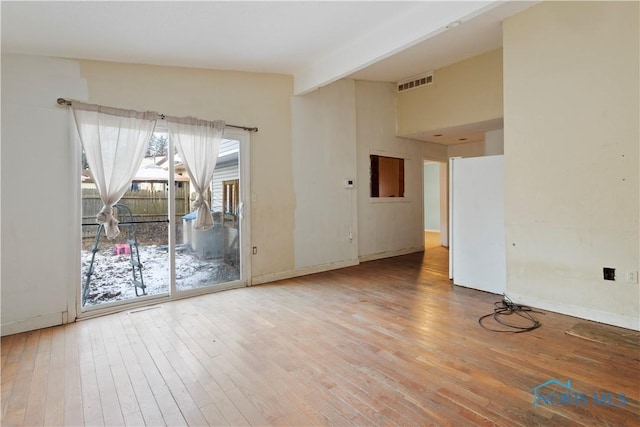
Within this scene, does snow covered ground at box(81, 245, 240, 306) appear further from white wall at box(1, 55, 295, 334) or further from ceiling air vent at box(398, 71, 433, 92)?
ceiling air vent at box(398, 71, 433, 92)

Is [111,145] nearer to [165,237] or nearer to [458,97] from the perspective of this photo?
[165,237]

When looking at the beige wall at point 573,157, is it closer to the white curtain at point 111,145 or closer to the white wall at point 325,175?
the white wall at point 325,175

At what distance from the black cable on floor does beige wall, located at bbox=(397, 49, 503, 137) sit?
114 inches

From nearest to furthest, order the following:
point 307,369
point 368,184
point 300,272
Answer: point 307,369, point 300,272, point 368,184

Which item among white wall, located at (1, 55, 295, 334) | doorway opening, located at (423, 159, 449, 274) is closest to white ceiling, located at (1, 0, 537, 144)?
white wall, located at (1, 55, 295, 334)

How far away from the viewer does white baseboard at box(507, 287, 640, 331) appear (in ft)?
9.92

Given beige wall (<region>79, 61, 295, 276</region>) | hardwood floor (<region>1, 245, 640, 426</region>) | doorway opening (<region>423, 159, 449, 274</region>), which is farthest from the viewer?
doorway opening (<region>423, 159, 449, 274</region>)

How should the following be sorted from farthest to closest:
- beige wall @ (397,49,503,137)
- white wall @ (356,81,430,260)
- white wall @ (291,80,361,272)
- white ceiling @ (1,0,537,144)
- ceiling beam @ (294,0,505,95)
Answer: white wall @ (356,81,430,260) → white wall @ (291,80,361,272) → beige wall @ (397,49,503,137) → ceiling beam @ (294,0,505,95) → white ceiling @ (1,0,537,144)

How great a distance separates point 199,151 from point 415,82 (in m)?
4.28

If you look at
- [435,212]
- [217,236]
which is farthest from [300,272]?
[435,212]

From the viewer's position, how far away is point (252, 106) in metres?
4.58

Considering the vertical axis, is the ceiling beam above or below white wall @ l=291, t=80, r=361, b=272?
above

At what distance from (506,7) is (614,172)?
2066 mm

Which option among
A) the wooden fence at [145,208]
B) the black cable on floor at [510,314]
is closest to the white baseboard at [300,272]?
the wooden fence at [145,208]
